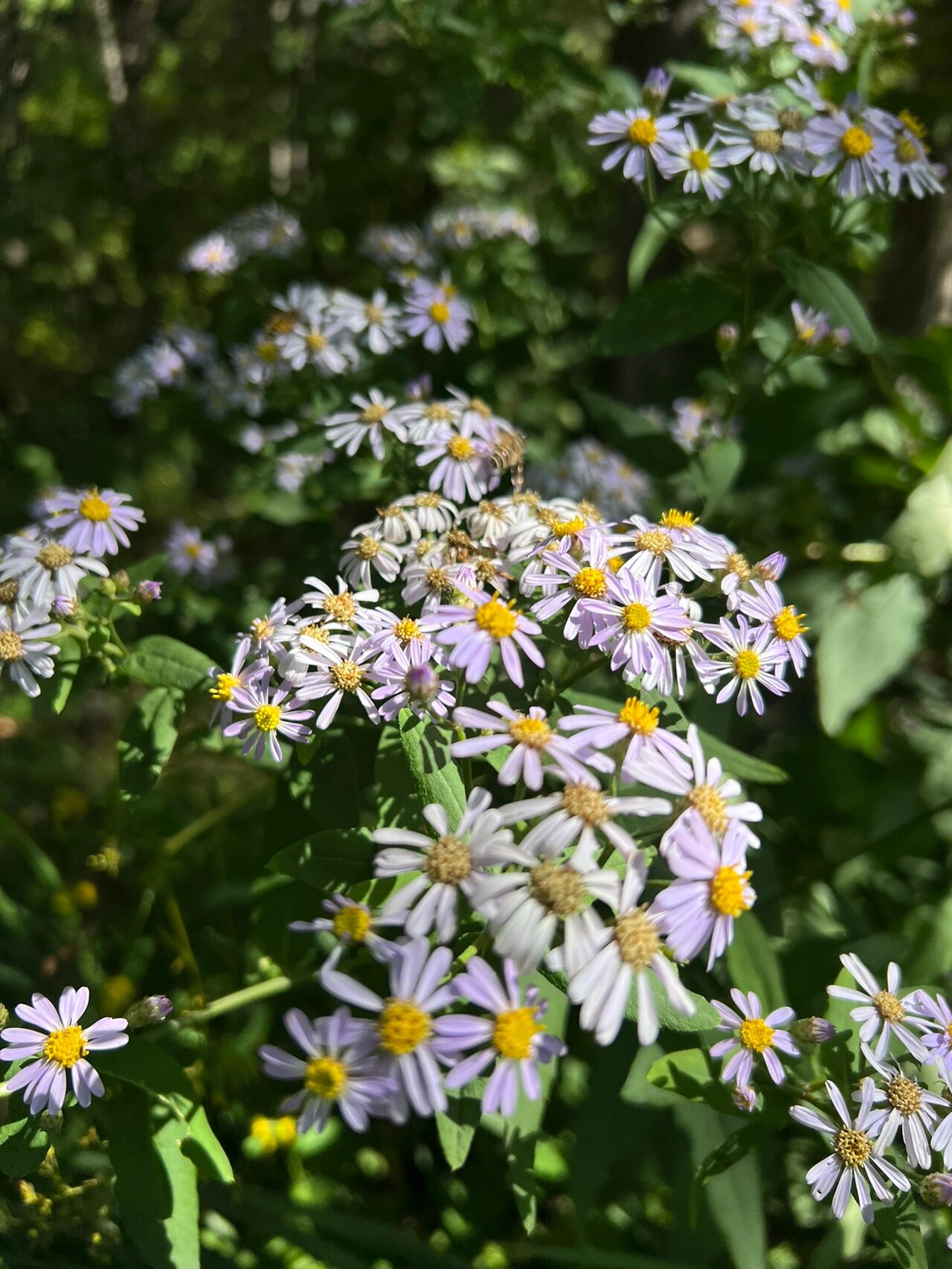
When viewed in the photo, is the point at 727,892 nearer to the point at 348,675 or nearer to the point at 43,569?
the point at 348,675

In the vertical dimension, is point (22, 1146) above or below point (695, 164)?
below

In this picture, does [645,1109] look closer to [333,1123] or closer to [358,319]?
[333,1123]

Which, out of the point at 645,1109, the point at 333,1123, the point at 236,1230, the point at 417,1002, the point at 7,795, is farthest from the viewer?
the point at 7,795

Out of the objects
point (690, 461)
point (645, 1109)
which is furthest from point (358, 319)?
point (645, 1109)

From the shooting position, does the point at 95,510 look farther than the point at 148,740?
Yes

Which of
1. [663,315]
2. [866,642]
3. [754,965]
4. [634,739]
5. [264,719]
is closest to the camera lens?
[634,739]

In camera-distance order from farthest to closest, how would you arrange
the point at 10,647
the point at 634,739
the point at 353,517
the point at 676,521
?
1. the point at 353,517
2. the point at 676,521
3. the point at 10,647
4. the point at 634,739

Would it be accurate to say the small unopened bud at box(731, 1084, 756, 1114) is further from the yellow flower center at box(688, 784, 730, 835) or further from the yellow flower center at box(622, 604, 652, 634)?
the yellow flower center at box(622, 604, 652, 634)

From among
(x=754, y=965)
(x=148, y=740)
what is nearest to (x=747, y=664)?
(x=754, y=965)
